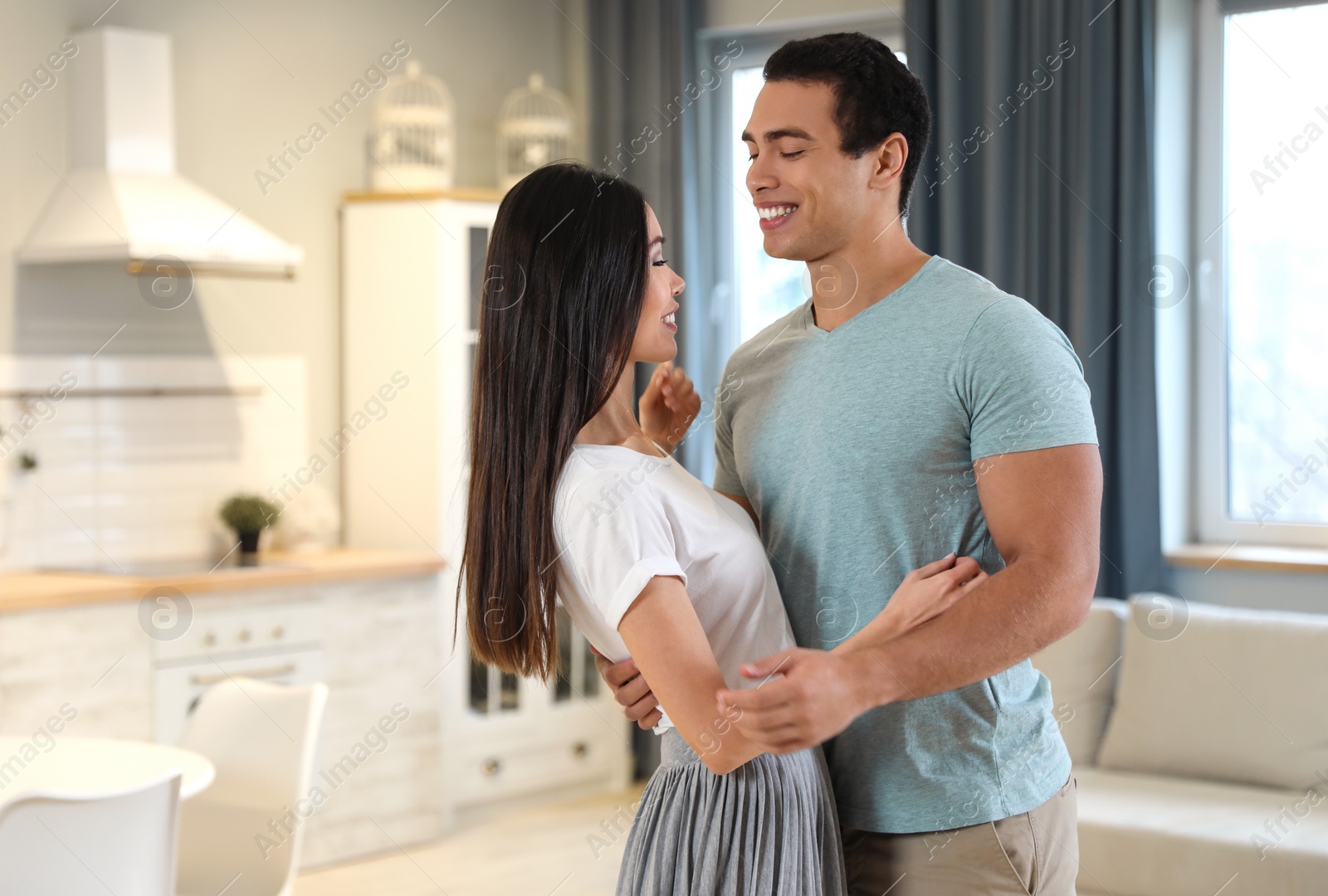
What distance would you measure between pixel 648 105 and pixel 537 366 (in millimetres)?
3420

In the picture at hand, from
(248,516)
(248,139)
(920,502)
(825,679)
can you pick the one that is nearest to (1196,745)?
(920,502)

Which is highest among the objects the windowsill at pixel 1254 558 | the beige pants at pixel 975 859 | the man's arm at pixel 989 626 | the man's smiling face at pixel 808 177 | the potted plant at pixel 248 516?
the man's smiling face at pixel 808 177

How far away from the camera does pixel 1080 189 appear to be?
144 inches

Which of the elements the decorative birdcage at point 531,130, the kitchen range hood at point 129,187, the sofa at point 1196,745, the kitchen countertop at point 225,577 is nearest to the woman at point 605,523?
the sofa at point 1196,745

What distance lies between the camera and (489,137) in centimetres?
497

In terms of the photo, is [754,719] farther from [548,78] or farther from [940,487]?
[548,78]

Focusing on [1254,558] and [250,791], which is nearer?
[250,791]

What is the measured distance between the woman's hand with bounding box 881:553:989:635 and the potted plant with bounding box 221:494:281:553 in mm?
3006

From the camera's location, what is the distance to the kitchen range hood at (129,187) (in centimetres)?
372

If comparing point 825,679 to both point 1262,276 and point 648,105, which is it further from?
point 648,105

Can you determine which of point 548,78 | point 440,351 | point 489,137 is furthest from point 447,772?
point 548,78

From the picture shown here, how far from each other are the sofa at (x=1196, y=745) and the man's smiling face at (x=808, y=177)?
186 cm

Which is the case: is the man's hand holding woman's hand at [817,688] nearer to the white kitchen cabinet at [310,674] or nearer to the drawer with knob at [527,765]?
the white kitchen cabinet at [310,674]

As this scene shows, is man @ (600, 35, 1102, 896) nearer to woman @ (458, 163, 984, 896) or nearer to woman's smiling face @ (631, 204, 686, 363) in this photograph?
woman @ (458, 163, 984, 896)
